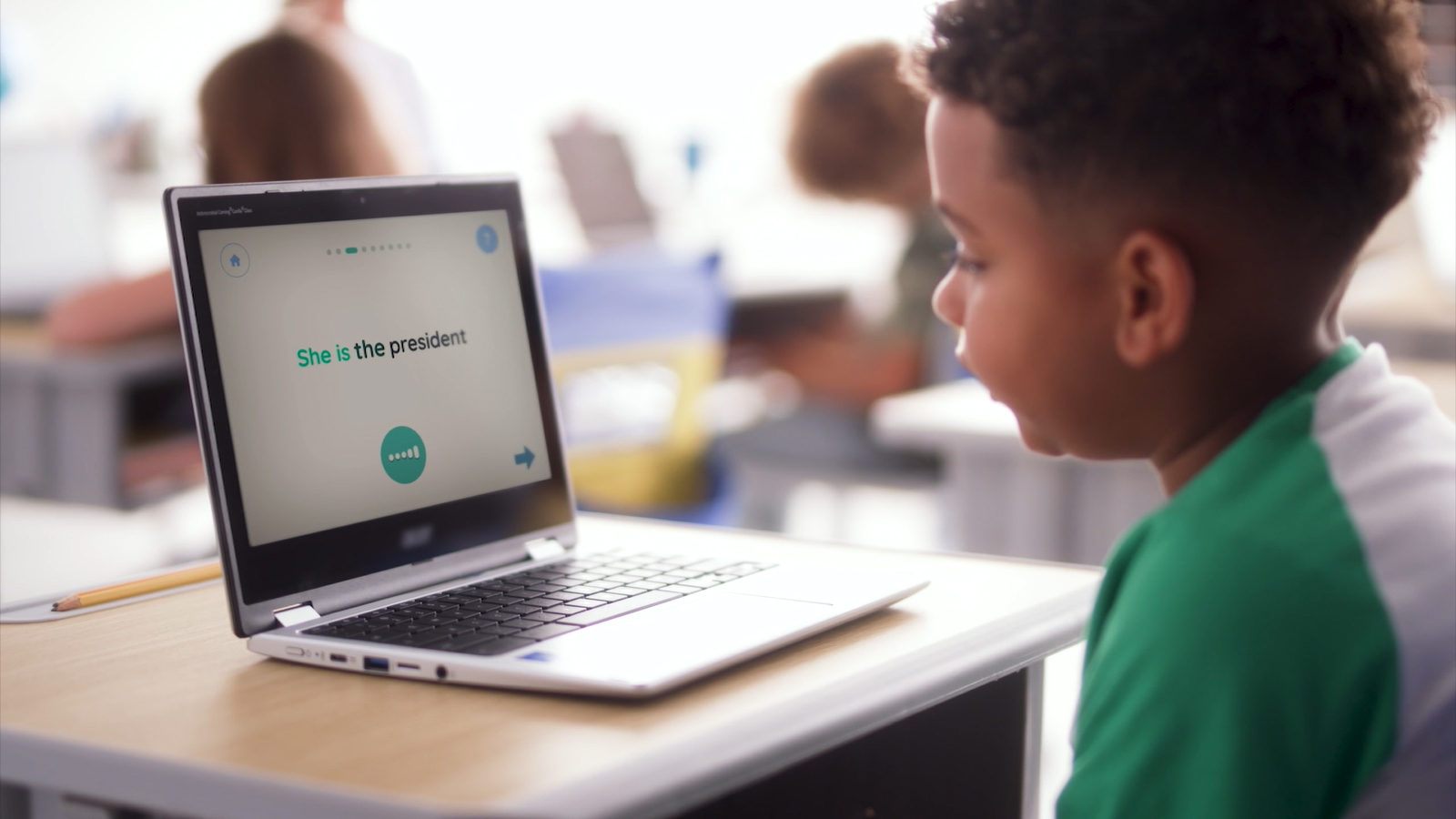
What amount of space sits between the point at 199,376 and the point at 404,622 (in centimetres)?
18

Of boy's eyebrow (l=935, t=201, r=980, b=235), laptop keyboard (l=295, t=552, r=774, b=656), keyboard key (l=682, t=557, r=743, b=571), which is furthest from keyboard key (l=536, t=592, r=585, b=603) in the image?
boy's eyebrow (l=935, t=201, r=980, b=235)

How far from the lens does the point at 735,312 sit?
3871 millimetres

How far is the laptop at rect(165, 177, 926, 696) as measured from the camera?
2.57 feet

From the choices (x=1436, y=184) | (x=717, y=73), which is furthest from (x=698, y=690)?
(x=717, y=73)

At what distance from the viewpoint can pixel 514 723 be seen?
0.67 metres

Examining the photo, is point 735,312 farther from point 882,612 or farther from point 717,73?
point 882,612

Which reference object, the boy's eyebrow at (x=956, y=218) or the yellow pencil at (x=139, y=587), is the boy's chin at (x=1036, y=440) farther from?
the yellow pencil at (x=139, y=587)

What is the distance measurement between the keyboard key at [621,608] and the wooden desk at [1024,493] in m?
1.13

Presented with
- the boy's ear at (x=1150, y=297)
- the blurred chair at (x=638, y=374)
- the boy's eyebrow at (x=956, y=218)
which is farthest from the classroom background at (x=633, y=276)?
the boy's ear at (x=1150, y=297)

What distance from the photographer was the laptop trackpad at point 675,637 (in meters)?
0.72

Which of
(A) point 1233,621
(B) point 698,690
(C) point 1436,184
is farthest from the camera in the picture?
(C) point 1436,184

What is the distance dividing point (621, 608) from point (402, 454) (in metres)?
0.19

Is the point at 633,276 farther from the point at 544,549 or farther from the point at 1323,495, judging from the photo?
the point at 1323,495

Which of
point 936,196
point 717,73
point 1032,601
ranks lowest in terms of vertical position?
point 1032,601
